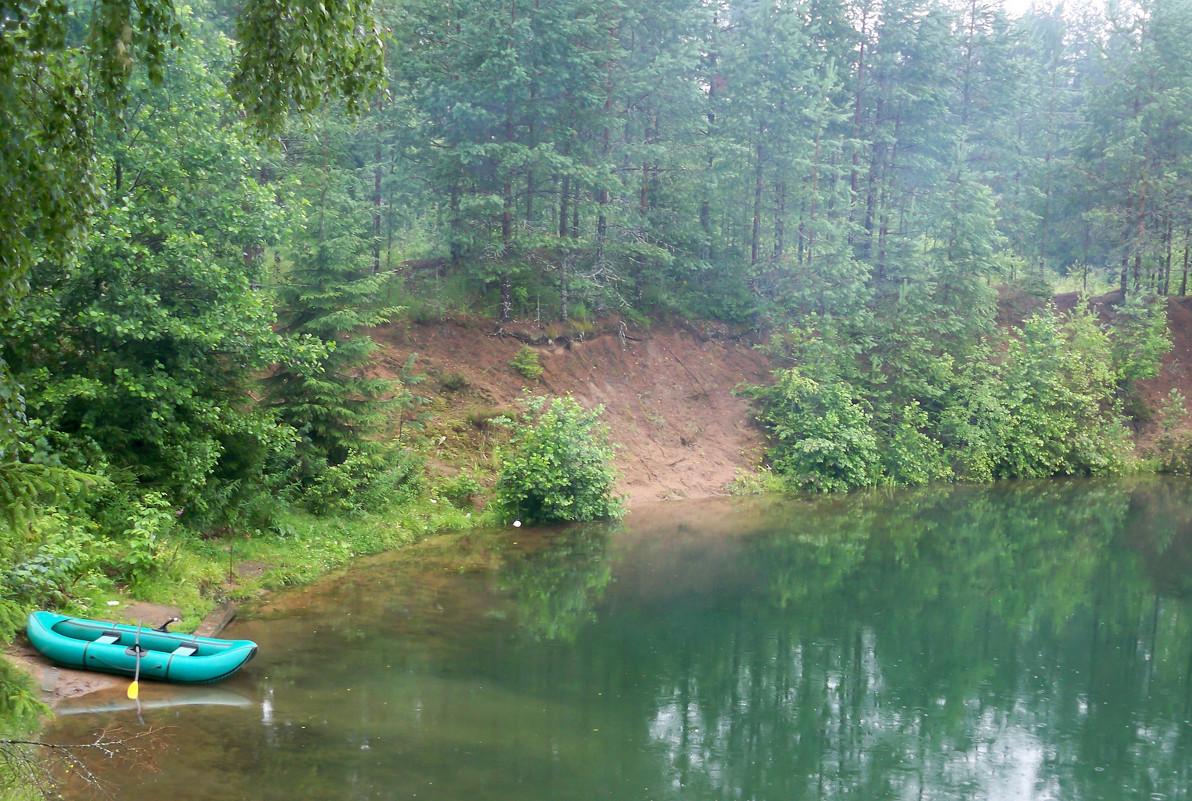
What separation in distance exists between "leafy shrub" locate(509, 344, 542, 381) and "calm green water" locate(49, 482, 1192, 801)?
594cm

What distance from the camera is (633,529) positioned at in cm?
2033

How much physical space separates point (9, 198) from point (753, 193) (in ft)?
90.4

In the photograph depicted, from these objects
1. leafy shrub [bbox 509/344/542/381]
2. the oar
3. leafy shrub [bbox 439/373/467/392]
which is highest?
leafy shrub [bbox 509/344/542/381]

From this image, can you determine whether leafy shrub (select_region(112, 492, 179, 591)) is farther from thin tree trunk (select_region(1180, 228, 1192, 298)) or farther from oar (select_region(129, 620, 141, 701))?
thin tree trunk (select_region(1180, 228, 1192, 298))

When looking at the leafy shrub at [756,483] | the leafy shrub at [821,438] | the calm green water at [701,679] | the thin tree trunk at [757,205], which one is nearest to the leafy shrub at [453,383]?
the calm green water at [701,679]

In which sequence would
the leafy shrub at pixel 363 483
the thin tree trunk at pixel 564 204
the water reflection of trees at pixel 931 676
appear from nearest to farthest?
the water reflection of trees at pixel 931 676, the leafy shrub at pixel 363 483, the thin tree trunk at pixel 564 204

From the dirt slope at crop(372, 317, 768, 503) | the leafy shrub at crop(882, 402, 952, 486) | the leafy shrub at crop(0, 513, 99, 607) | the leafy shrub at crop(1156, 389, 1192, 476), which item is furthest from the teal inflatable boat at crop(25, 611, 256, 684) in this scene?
A: the leafy shrub at crop(1156, 389, 1192, 476)

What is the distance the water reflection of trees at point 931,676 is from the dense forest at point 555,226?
5.99 m

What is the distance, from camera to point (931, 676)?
12.4 meters

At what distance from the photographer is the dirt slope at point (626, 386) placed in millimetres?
23141

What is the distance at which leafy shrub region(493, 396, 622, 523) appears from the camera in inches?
758

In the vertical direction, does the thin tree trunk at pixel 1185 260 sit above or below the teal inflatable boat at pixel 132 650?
above

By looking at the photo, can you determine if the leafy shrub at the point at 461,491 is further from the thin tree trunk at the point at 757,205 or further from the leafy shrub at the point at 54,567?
the thin tree trunk at the point at 757,205

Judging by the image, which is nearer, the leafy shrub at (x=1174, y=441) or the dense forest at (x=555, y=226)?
the dense forest at (x=555, y=226)
